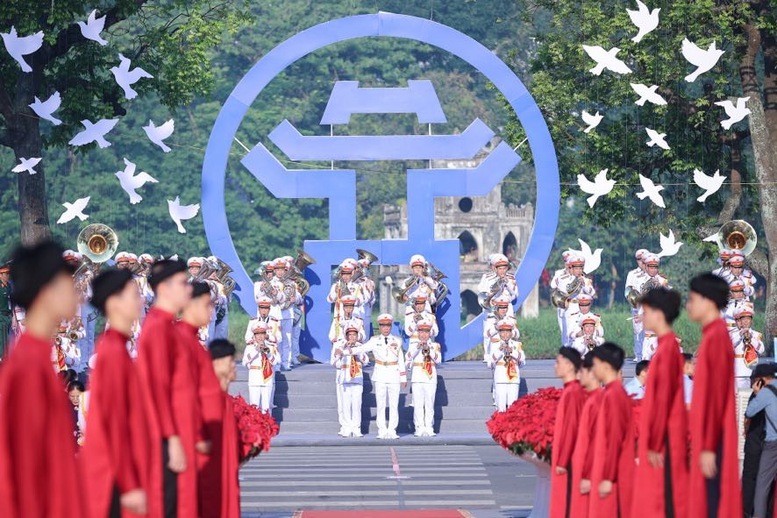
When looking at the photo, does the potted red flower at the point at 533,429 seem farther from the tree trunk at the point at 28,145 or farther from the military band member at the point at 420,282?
the tree trunk at the point at 28,145

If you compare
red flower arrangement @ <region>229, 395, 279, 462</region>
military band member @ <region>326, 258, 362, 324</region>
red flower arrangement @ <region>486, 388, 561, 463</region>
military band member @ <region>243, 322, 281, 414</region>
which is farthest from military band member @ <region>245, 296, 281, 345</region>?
red flower arrangement @ <region>229, 395, 279, 462</region>

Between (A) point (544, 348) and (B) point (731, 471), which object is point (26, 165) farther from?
(A) point (544, 348)

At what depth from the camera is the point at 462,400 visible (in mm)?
24922

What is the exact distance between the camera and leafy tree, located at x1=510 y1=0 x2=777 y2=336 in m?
30.0

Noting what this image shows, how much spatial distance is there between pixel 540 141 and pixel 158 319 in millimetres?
18049

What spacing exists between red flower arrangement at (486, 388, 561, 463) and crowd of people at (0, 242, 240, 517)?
2736mm

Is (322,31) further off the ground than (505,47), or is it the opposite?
(505,47)

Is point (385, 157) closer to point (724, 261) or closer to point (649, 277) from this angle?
point (649, 277)

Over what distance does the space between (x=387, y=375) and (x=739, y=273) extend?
5.31m

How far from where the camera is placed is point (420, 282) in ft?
84.0

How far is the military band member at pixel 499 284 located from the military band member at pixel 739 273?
3.00m

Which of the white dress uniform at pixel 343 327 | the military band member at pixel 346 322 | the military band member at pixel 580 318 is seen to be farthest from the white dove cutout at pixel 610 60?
the white dress uniform at pixel 343 327

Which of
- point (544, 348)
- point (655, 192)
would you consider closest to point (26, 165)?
point (655, 192)

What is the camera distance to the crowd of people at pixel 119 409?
259 inches
